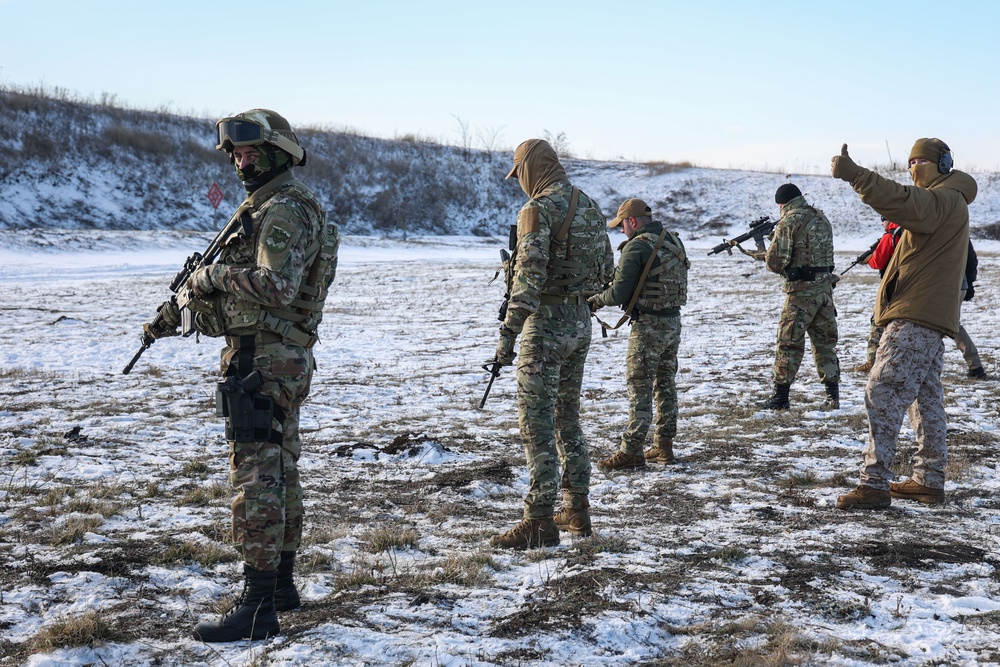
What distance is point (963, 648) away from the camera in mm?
3273

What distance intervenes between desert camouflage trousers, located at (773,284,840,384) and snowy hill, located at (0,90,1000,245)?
28.4 m

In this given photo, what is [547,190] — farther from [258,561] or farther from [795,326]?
[795,326]

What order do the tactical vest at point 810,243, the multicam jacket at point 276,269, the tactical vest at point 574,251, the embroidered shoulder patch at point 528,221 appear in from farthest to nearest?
the tactical vest at point 810,243
the tactical vest at point 574,251
the embroidered shoulder patch at point 528,221
the multicam jacket at point 276,269

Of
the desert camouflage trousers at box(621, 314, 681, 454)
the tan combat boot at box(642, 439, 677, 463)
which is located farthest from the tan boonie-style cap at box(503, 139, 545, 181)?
the tan combat boot at box(642, 439, 677, 463)

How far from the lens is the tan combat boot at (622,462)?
646cm

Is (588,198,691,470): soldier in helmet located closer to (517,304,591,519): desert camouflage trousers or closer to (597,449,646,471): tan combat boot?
(597,449,646,471): tan combat boot

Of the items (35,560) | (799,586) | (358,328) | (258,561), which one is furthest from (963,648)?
(358,328)

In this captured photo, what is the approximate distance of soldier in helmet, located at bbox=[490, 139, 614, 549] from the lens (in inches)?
180

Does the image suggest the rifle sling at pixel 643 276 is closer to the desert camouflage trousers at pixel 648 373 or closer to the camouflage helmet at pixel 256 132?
the desert camouflage trousers at pixel 648 373

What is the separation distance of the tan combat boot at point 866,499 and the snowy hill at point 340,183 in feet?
99.5

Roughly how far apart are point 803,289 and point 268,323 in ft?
20.5

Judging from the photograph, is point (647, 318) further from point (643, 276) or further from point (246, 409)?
point (246, 409)

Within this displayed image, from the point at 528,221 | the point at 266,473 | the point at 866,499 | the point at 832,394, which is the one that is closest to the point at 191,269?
the point at 266,473

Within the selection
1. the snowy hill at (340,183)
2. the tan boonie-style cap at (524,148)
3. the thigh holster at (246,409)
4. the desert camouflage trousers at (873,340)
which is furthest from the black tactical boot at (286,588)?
the snowy hill at (340,183)
